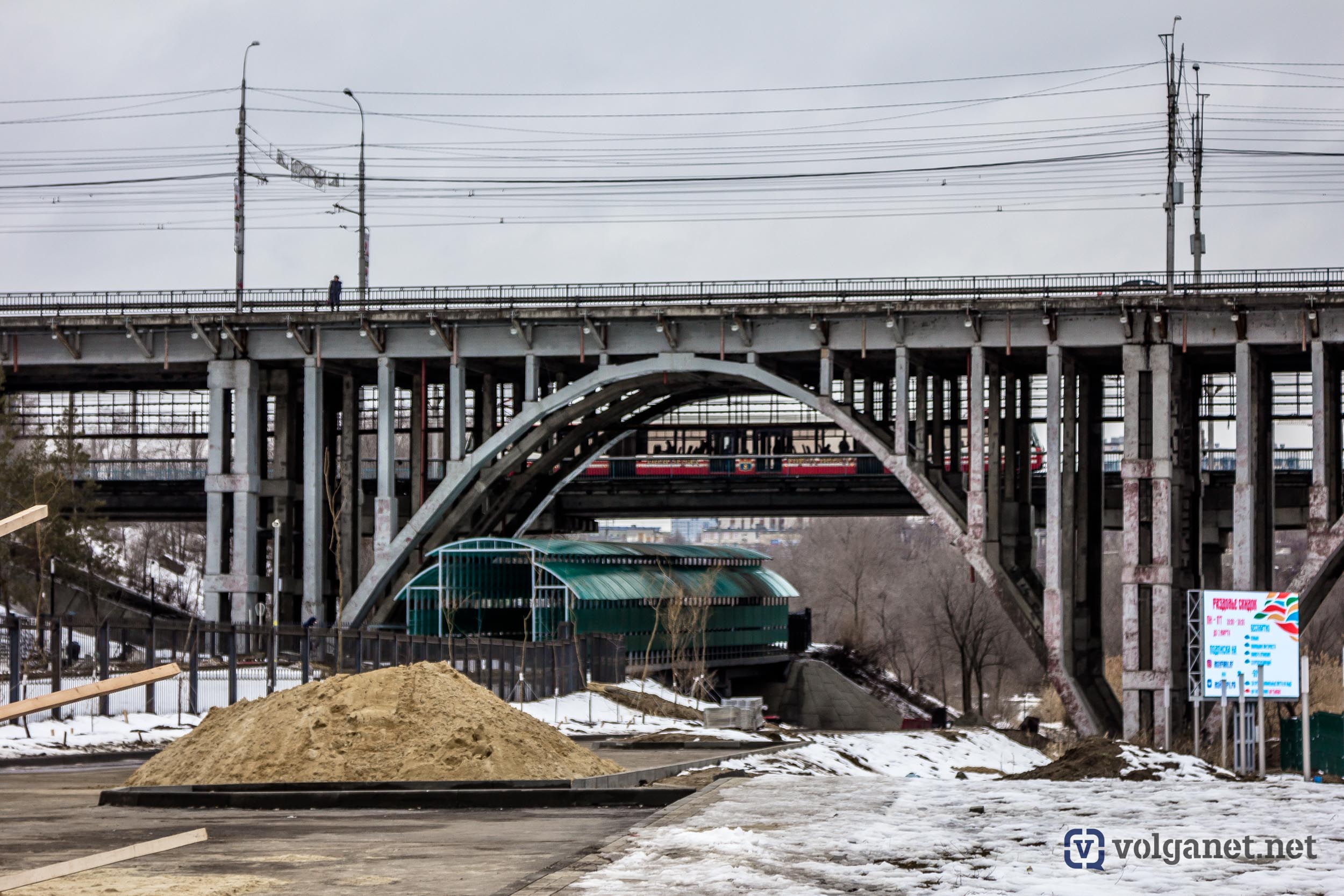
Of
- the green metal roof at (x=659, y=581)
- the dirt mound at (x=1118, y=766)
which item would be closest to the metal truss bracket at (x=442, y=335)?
the green metal roof at (x=659, y=581)

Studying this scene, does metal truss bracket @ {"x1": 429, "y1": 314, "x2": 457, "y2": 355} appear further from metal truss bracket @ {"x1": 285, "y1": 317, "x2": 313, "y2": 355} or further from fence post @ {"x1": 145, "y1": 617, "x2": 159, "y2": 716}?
fence post @ {"x1": 145, "y1": 617, "x2": 159, "y2": 716}

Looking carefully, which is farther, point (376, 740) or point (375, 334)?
point (375, 334)

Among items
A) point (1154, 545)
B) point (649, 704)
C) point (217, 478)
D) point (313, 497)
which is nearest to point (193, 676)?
point (649, 704)

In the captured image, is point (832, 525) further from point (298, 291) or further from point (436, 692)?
point (436, 692)

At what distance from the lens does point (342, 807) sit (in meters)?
17.8

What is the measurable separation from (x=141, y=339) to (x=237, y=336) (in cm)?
332

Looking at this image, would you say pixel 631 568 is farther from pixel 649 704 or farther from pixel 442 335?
pixel 649 704

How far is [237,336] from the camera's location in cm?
5134

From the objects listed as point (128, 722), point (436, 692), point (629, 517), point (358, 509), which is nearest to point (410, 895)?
point (436, 692)

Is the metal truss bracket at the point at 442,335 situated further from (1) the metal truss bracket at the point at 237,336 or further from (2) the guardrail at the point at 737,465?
(2) the guardrail at the point at 737,465

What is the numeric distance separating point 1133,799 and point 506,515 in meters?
42.8

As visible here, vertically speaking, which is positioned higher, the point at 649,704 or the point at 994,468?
the point at 994,468

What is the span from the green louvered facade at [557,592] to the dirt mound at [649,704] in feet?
13.5

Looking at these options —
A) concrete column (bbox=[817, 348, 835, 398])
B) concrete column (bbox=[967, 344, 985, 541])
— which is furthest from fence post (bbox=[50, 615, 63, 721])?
concrete column (bbox=[967, 344, 985, 541])
